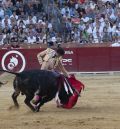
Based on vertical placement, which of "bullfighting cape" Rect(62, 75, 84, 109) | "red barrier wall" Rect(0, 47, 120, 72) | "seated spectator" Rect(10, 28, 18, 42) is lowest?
"red barrier wall" Rect(0, 47, 120, 72)

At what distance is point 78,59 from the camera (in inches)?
831

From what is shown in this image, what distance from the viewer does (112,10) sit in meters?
23.9

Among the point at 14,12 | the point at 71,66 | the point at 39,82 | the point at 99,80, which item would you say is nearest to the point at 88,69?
the point at 71,66

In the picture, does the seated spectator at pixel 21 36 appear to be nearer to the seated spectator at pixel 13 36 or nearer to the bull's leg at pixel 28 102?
the seated spectator at pixel 13 36

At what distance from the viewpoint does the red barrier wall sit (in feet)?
68.7

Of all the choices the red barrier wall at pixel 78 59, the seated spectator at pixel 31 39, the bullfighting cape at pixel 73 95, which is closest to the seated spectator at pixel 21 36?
the seated spectator at pixel 31 39

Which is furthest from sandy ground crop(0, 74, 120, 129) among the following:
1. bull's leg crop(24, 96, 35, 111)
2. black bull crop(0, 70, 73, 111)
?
black bull crop(0, 70, 73, 111)

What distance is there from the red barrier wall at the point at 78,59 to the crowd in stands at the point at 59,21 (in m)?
1.02

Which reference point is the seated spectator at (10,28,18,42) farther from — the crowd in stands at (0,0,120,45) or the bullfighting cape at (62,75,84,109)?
the bullfighting cape at (62,75,84,109)

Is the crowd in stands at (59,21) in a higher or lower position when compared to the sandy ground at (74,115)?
higher

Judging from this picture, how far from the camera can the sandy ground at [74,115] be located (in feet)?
30.8

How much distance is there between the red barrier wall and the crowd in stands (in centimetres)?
102

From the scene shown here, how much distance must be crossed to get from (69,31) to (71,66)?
8.01 ft

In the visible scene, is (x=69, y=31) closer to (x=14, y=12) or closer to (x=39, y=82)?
(x=14, y=12)
